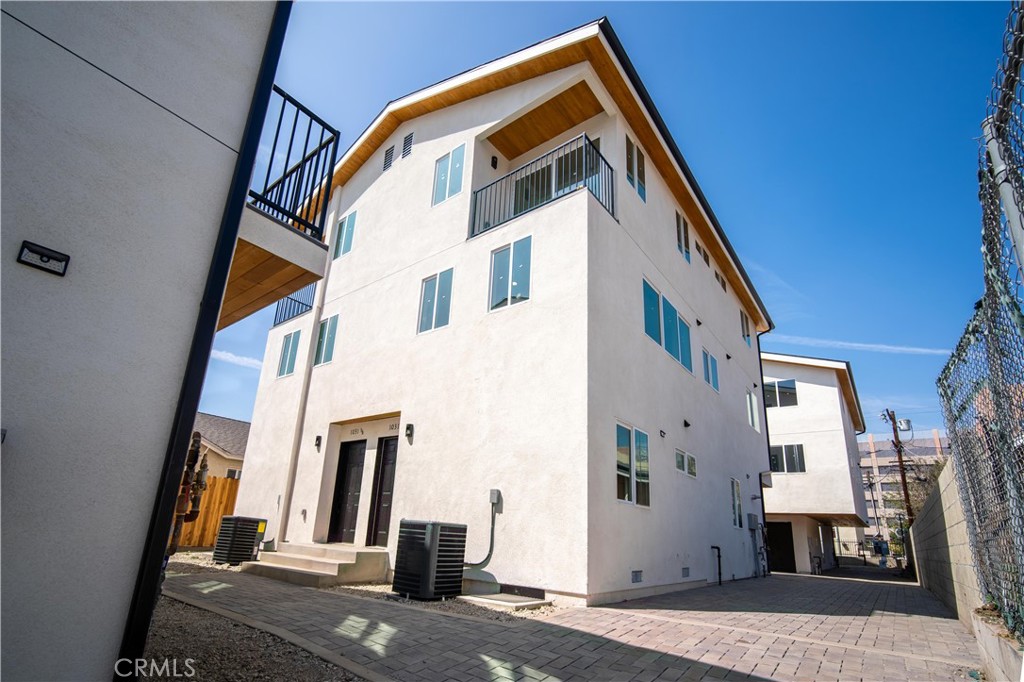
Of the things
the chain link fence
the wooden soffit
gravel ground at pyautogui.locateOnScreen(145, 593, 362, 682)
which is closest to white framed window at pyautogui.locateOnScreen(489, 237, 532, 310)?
the wooden soffit

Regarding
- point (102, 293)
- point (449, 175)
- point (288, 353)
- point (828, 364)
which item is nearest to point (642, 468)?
point (449, 175)

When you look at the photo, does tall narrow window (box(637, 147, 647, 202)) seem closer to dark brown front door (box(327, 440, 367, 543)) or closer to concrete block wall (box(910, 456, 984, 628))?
concrete block wall (box(910, 456, 984, 628))

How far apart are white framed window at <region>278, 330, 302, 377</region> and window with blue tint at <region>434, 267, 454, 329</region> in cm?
539

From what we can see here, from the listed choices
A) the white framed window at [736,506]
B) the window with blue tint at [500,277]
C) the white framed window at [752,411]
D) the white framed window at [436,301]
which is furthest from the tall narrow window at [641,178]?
the white framed window at [752,411]

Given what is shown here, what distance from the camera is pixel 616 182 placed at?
9.57 metres

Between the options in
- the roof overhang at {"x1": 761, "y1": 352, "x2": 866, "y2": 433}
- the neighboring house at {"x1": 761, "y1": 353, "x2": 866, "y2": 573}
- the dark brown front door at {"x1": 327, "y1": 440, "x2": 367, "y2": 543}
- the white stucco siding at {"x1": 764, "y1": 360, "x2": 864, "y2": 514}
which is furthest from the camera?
the roof overhang at {"x1": 761, "y1": 352, "x2": 866, "y2": 433}

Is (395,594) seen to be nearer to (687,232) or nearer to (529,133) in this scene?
(529,133)

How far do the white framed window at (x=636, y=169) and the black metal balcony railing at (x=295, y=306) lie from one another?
867 cm

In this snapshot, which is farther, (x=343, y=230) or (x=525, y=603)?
(x=343, y=230)

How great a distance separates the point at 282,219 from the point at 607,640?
A: 205 inches

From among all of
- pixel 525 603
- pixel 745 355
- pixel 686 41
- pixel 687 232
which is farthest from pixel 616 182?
pixel 745 355

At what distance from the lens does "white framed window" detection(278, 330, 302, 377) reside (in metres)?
13.3

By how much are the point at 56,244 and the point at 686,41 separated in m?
9.21

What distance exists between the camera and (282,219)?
16.0 feet
